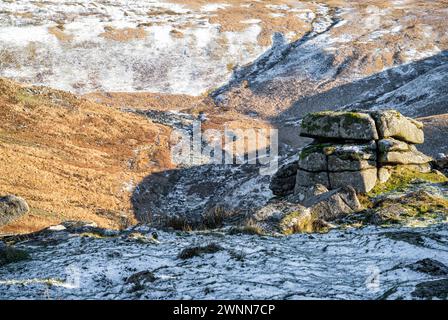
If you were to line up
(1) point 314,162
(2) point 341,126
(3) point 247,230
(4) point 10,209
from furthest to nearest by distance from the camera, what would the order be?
(2) point 341,126
(1) point 314,162
(4) point 10,209
(3) point 247,230

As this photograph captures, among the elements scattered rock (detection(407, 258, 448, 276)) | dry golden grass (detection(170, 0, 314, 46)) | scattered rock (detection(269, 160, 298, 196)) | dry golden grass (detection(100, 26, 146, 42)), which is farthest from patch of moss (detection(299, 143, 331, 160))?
dry golden grass (detection(170, 0, 314, 46))

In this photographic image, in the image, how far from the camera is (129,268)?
10602 millimetres

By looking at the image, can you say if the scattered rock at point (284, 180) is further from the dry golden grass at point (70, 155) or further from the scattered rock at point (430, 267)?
the scattered rock at point (430, 267)

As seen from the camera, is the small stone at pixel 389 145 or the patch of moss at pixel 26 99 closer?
the small stone at pixel 389 145

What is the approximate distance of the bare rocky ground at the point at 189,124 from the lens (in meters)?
10.0

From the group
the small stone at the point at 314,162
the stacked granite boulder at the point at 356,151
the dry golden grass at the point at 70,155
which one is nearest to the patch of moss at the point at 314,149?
the stacked granite boulder at the point at 356,151

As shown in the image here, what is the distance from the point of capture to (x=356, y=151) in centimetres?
2241

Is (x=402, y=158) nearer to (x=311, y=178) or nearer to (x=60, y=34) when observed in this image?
(x=311, y=178)

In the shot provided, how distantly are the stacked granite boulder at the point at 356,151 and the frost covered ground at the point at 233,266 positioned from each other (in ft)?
26.5

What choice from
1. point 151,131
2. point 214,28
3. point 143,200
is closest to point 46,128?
point 151,131

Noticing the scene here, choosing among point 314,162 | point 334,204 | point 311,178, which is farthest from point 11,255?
point 314,162

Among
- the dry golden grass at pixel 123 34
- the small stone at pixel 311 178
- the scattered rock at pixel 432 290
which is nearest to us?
the scattered rock at pixel 432 290

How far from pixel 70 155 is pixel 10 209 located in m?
19.4
